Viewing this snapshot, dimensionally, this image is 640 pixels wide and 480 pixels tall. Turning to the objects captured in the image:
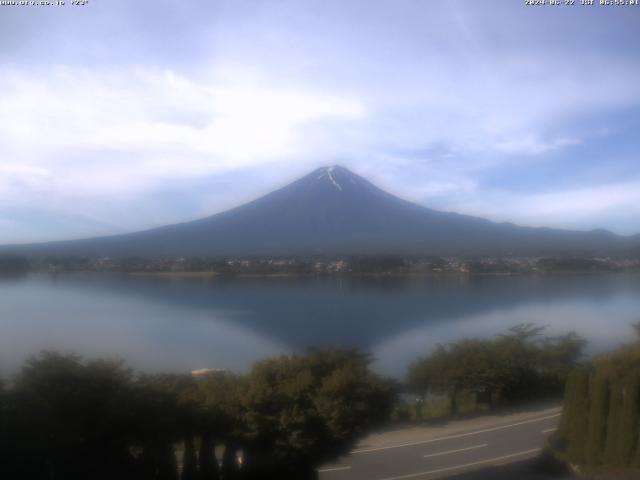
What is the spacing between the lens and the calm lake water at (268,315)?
4.90 m

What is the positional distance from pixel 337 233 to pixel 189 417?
6893 millimetres

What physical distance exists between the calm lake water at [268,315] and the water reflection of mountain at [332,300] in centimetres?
1

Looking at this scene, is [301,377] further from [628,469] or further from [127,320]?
[628,469]

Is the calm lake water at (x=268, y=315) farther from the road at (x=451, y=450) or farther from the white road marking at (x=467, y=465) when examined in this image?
the white road marking at (x=467, y=465)

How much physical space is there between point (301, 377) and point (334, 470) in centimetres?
88

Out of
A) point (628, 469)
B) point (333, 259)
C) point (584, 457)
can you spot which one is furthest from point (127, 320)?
point (628, 469)

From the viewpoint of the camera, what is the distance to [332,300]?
6.48 metres

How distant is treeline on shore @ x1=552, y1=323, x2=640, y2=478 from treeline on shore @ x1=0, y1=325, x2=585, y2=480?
5.91ft

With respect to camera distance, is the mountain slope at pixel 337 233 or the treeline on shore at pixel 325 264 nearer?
the treeline on shore at pixel 325 264

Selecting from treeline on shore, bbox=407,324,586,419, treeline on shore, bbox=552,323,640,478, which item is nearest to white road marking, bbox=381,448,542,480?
treeline on shore, bbox=552,323,640,478

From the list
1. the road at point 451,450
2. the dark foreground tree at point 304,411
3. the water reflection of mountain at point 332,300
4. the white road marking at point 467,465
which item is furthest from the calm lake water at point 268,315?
the white road marking at point 467,465

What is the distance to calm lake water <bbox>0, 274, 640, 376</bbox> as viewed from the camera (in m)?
4.90

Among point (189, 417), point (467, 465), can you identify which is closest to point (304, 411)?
point (189, 417)

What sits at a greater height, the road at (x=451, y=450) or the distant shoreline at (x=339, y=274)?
the distant shoreline at (x=339, y=274)
